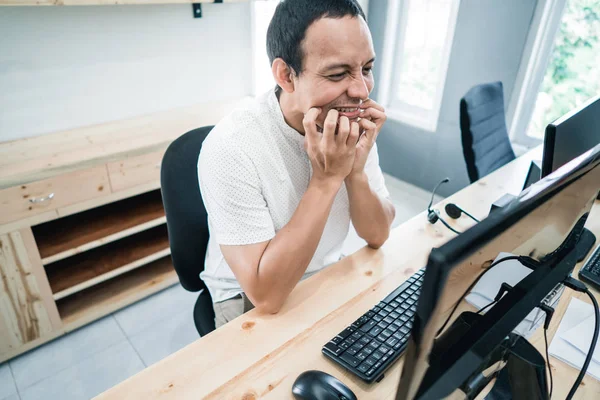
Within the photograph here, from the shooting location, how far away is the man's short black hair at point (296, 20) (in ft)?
2.95

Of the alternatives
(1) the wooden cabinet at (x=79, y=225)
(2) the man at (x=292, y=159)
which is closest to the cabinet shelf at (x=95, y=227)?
(1) the wooden cabinet at (x=79, y=225)

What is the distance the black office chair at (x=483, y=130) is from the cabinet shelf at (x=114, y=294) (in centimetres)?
154

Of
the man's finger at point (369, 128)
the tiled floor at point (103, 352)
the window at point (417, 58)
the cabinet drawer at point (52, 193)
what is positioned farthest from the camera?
the window at point (417, 58)

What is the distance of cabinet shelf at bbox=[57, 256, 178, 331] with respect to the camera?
5.93 feet

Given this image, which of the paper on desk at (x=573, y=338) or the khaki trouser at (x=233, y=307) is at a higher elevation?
the paper on desk at (x=573, y=338)

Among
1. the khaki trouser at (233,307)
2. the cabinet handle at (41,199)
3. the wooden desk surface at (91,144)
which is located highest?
the wooden desk surface at (91,144)

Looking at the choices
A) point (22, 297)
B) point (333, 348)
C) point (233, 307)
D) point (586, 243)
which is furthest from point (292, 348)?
point (22, 297)

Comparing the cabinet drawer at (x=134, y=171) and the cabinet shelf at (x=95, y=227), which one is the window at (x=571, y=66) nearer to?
the cabinet drawer at (x=134, y=171)

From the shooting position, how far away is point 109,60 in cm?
192

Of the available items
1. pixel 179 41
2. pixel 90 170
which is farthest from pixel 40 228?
pixel 179 41

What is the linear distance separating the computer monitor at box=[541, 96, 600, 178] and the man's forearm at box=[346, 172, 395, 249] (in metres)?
0.40

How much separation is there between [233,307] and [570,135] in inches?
37.0

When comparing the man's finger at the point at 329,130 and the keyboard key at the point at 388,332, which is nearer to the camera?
the keyboard key at the point at 388,332

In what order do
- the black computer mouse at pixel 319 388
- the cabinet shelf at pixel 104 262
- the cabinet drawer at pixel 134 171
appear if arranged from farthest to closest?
the cabinet shelf at pixel 104 262
the cabinet drawer at pixel 134 171
the black computer mouse at pixel 319 388
